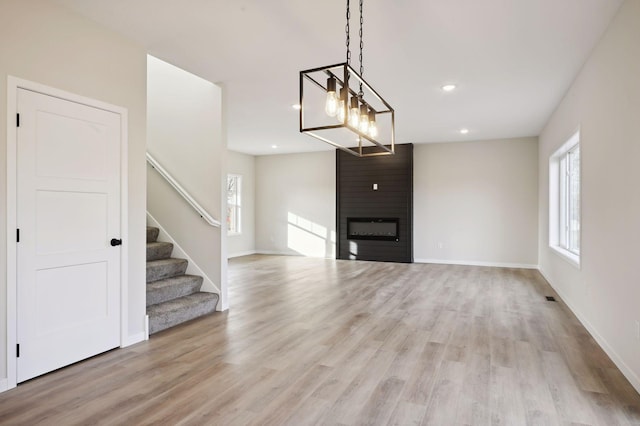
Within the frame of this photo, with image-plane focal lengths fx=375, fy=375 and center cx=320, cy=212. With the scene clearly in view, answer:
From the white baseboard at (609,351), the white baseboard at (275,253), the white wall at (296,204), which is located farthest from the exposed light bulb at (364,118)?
the white baseboard at (275,253)

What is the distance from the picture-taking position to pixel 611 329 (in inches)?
118

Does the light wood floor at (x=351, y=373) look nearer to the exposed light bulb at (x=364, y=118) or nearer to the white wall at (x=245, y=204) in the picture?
the exposed light bulb at (x=364, y=118)

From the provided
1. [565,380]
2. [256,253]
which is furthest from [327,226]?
[565,380]

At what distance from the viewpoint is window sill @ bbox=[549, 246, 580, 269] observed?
14.2 ft

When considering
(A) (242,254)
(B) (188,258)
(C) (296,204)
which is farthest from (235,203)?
(B) (188,258)

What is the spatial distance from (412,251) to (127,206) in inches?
256

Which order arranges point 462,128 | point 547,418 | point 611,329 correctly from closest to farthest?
1. point 547,418
2. point 611,329
3. point 462,128

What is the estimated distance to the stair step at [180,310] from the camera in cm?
359

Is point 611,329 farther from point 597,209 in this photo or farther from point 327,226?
point 327,226

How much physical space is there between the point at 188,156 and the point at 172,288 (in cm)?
161

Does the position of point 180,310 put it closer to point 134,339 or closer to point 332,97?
point 134,339

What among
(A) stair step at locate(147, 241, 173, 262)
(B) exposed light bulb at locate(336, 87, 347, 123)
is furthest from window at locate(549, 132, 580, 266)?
(A) stair step at locate(147, 241, 173, 262)

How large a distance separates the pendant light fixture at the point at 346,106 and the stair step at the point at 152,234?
2.26 meters

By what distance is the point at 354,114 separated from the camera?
2523 millimetres
